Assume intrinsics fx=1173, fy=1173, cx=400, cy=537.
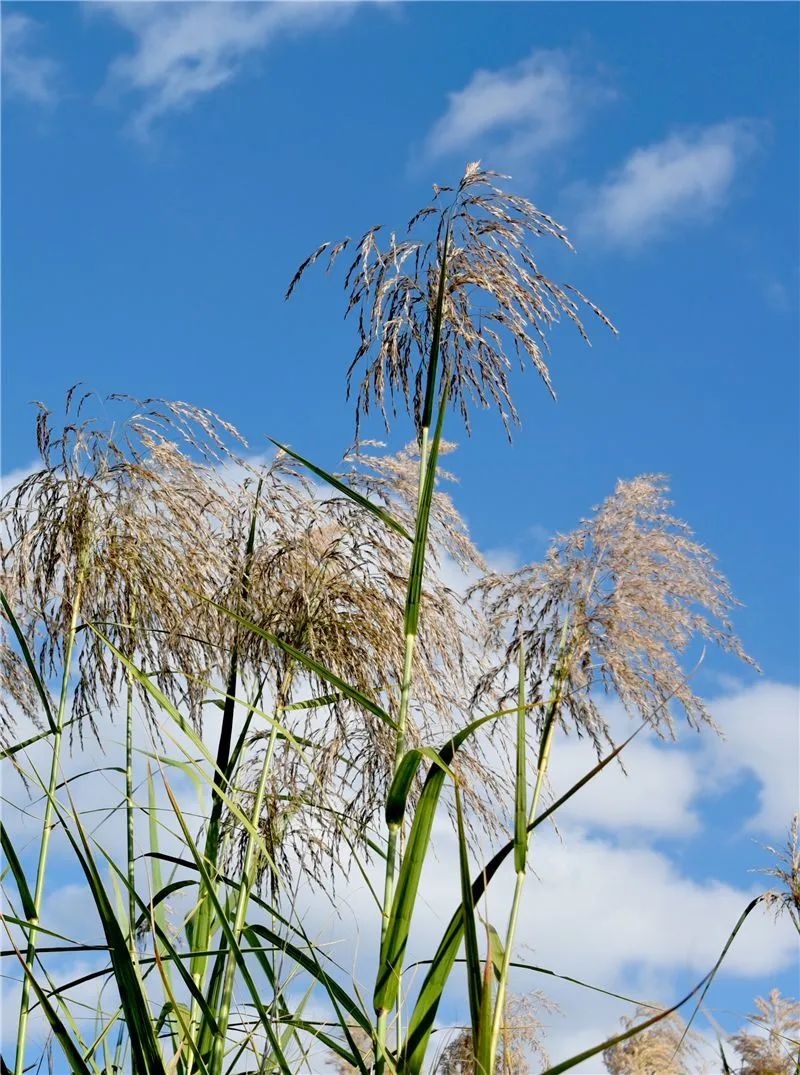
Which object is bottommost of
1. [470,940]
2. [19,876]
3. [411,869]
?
[470,940]

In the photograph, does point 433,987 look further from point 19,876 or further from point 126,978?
point 19,876

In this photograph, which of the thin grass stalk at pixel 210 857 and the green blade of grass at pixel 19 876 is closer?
the green blade of grass at pixel 19 876

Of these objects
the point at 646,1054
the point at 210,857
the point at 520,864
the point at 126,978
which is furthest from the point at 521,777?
the point at 646,1054

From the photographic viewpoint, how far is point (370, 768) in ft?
10.0

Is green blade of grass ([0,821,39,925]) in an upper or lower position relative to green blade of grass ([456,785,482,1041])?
upper

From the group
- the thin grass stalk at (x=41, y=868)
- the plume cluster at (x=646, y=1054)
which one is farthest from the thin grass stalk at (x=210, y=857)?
the plume cluster at (x=646, y=1054)

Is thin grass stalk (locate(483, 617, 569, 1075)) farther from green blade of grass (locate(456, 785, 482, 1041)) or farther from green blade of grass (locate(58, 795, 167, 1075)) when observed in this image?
green blade of grass (locate(58, 795, 167, 1075))

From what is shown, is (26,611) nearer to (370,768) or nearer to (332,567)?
(332,567)

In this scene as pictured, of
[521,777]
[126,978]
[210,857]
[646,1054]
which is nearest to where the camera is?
[521,777]

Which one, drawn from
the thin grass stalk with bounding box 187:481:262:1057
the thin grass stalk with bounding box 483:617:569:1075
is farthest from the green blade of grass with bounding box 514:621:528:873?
the thin grass stalk with bounding box 187:481:262:1057

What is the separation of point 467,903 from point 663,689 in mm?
2061

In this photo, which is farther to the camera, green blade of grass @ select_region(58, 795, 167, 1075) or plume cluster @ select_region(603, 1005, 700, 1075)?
plume cluster @ select_region(603, 1005, 700, 1075)

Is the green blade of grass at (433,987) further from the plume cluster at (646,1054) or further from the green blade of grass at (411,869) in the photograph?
the plume cluster at (646,1054)

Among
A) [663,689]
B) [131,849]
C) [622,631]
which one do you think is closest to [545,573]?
[663,689]
